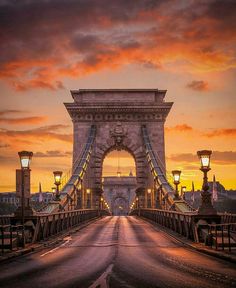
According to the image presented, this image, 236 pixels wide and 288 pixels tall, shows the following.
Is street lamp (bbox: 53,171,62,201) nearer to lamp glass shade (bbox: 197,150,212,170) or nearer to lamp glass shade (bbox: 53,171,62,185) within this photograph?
lamp glass shade (bbox: 53,171,62,185)

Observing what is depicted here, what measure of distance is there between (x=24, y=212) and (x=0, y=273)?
9.31 m

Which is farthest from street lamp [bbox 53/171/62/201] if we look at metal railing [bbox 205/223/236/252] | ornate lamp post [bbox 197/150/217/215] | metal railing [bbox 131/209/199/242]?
metal railing [bbox 205/223/236/252]

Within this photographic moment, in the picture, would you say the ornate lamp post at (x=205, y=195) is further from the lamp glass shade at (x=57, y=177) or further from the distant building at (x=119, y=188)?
the distant building at (x=119, y=188)

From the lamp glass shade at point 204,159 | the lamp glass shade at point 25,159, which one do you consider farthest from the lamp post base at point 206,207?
the lamp glass shade at point 25,159

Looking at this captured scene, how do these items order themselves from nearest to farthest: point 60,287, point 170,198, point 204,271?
point 60,287, point 204,271, point 170,198

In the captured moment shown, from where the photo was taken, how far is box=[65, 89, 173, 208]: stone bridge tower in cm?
7119

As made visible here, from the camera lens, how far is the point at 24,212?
22.1 m

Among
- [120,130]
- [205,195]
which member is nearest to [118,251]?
[205,195]

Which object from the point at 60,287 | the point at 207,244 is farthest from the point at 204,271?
the point at 207,244

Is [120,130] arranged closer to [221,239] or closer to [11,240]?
[221,239]

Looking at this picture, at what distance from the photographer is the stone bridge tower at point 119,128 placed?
71.2m

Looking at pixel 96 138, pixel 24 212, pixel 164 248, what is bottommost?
pixel 164 248

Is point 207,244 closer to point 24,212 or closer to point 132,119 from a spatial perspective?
point 24,212

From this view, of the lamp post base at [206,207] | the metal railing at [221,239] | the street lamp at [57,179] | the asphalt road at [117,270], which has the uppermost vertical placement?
the street lamp at [57,179]
